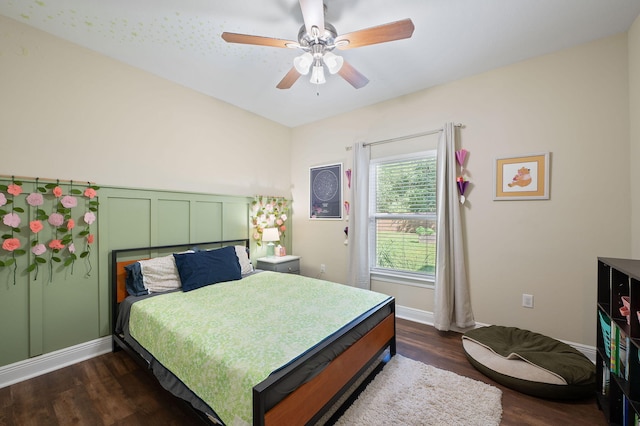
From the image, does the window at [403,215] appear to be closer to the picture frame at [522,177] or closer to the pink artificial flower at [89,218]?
the picture frame at [522,177]

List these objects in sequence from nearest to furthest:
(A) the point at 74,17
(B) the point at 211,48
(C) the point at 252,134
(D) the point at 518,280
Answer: (A) the point at 74,17
(B) the point at 211,48
(D) the point at 518,280
(C) the point at 252,134

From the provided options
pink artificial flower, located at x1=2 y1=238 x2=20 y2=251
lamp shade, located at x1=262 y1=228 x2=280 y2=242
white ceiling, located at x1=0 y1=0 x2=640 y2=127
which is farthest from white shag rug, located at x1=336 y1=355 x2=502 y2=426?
white ceiling, located at x1=0 y1=0 x2=640 y2=127

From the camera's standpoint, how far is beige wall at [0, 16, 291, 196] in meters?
2.06

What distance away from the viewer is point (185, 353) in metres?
1.56

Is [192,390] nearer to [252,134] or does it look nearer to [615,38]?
[252,134]

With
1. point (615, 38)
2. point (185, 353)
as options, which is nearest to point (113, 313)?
point (185, 353)

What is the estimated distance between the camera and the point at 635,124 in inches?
79.5

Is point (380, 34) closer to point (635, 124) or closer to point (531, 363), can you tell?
point (635, 124)

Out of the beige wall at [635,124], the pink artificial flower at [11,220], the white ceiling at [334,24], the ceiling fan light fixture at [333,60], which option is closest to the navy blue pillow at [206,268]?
the pink artificial flower at [11,220]

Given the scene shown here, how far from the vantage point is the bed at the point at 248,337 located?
50.3 inches

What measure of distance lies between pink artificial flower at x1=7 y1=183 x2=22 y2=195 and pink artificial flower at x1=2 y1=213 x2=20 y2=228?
167mm

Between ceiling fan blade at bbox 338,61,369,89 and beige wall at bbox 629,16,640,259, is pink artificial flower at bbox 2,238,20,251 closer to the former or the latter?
ceiling fan blade at bbox 338,61,369,89

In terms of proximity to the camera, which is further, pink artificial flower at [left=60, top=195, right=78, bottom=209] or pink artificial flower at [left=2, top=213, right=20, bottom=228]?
pink artificial flower at [left=60, top=195, right=78, bottom=209]

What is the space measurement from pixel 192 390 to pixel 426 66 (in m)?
3.29
